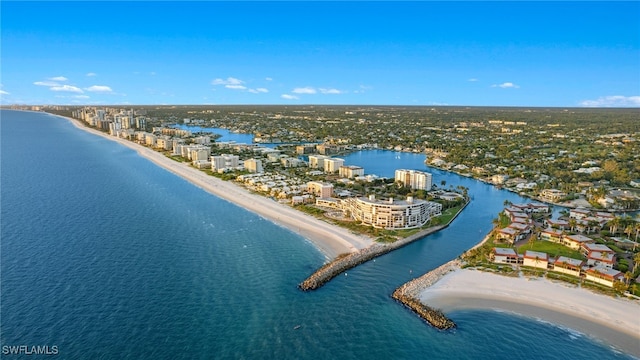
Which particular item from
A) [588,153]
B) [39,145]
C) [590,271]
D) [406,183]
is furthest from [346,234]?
[39,145]

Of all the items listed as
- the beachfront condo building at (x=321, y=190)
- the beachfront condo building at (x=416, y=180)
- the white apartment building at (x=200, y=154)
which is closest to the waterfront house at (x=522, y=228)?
the beachfront condo building at (x=416, y=180)

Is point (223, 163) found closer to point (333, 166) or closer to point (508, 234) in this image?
point (333, 166)

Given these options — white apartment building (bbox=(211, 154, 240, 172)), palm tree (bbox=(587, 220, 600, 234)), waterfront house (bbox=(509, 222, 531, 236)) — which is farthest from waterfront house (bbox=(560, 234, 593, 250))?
white apartment building (bbox=(211, 154, 240, 172))

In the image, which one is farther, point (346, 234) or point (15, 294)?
point (346, 234)

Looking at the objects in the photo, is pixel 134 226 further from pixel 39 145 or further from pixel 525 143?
pixel 525 143

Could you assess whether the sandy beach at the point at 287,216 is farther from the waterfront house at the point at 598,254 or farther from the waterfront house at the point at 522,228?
the waterfront house at the point at 598,254

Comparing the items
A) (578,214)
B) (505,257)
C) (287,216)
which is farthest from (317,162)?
(505,257)

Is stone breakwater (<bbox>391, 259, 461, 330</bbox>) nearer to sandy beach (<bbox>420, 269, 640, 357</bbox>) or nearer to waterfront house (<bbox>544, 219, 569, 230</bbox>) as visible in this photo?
sandy beach (<bbox>420, 269, 640, 357</bbox>)
